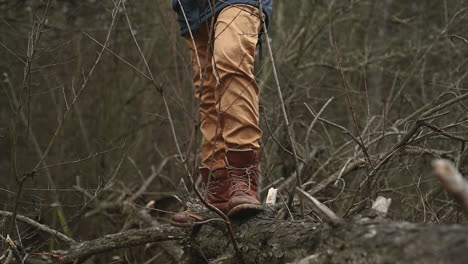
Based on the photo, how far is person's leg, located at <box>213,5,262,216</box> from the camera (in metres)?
2.34

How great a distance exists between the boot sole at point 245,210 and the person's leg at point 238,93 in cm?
4

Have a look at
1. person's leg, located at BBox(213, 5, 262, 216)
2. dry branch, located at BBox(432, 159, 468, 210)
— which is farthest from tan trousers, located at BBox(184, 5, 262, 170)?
dry branch, located at BBox(432, 159, 468, 210)

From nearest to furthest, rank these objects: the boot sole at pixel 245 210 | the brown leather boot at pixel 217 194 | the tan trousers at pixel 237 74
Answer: the boot sole at pixel 245 210 < the tan trousers at pixel 237 74 < the brown leather boot at pixel 217 194

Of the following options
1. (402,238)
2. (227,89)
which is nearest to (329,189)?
(227,89)

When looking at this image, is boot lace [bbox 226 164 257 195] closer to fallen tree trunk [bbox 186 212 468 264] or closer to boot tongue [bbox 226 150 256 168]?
boot tongue [bbox 226 150 256 168]

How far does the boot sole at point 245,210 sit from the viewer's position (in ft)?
7.27

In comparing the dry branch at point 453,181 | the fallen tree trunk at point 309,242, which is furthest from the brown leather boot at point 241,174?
the dry branch at point 453,181

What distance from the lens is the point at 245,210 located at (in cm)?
223

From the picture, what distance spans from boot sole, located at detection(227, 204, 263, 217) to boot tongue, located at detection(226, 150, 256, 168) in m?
0.24

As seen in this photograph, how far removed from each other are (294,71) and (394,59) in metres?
1.30

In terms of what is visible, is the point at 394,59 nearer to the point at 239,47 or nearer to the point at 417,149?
the point at 417,149

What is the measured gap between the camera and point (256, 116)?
2434 mm

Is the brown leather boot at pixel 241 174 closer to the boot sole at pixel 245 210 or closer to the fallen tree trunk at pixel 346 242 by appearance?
the boot sole at pixel 245 210

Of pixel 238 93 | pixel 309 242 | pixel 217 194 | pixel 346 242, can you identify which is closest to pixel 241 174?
pixel 217 194
